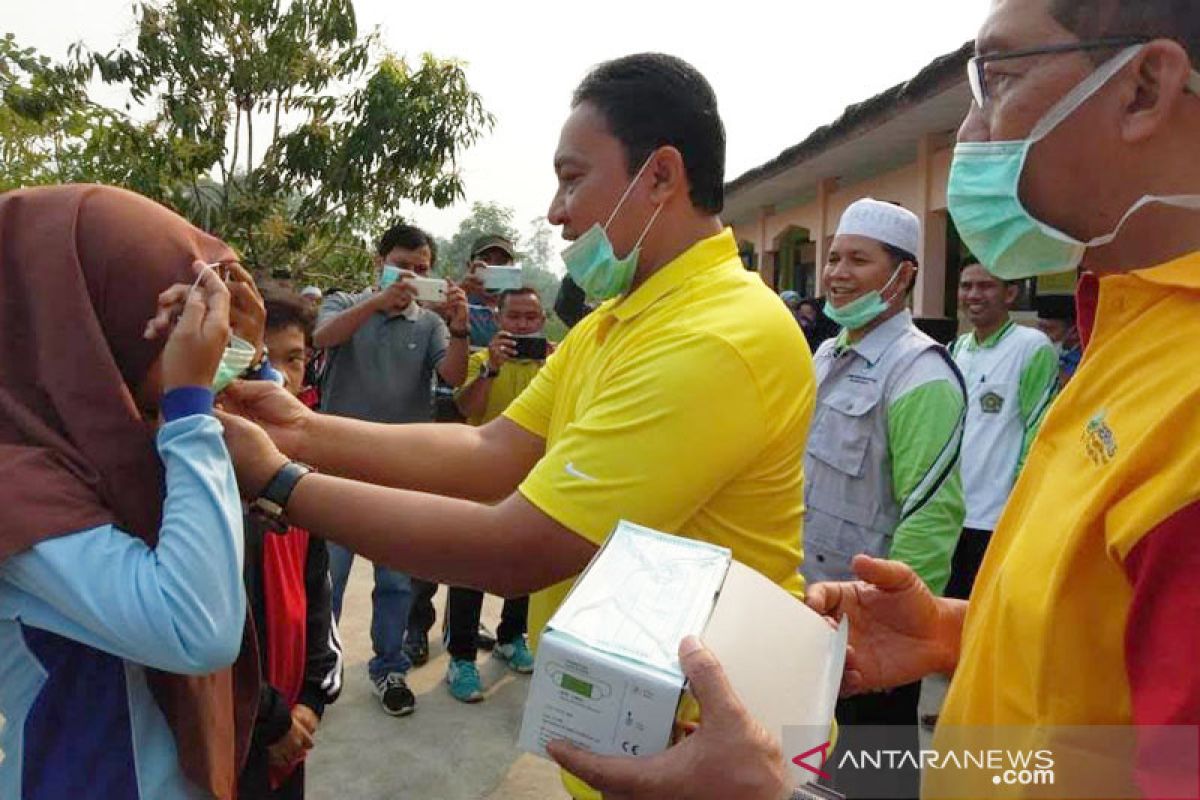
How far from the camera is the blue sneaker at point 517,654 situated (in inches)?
173

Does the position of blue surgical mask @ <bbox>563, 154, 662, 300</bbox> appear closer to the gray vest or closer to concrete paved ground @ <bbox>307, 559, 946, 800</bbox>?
the gray vest

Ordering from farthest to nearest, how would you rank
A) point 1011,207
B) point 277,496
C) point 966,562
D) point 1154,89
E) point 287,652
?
point 966,562 < point 287,652 < point 277,496 < point 1011,207 < point 1154,89

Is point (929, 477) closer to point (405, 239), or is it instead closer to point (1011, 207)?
point (1011, 207)

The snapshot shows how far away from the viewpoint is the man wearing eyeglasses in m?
0.76

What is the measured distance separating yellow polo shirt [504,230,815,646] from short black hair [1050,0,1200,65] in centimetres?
60

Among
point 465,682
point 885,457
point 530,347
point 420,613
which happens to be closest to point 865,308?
point 885,457

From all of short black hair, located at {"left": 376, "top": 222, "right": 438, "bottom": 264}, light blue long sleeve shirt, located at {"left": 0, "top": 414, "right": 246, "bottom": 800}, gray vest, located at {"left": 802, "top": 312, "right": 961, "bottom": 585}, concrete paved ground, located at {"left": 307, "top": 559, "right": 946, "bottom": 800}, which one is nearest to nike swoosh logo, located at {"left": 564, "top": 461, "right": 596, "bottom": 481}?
light blue long sleeve shirt, located at {"left": 0, "top": 414, "right": 246, "bottom": 800}

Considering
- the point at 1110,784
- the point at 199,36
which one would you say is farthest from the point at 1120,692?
the point at 199,36

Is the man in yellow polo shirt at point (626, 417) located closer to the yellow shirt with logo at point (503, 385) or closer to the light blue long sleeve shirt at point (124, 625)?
the light blue long sleeve shirt at point (124, 625)

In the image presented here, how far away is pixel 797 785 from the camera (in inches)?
38.7

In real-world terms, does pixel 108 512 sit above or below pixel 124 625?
above

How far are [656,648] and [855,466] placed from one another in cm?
192

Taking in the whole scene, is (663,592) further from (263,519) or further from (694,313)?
(263,519)

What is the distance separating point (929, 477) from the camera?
102 inches
